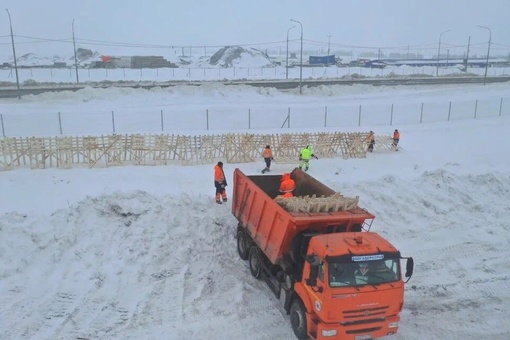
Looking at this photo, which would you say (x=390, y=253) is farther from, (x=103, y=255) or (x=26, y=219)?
(x=26, y=219)

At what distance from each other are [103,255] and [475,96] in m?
47.8

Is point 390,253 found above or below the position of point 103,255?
above

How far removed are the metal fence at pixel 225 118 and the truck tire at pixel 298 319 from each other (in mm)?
20639

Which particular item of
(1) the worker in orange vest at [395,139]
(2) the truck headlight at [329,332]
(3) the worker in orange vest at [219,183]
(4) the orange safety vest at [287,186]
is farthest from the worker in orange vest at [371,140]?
(2) the truck headlight at [329,332]

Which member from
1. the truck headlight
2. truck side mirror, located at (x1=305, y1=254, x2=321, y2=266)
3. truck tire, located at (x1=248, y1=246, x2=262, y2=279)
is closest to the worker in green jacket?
truck tire, located at (x1=248, y1=246, x2=262, y2=279)

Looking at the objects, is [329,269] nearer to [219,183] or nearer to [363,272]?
[363,272]

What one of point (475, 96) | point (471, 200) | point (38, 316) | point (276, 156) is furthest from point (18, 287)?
point (475, 96)

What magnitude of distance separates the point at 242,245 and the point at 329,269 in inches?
200

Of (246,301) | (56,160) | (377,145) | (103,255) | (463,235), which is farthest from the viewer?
(377,145)

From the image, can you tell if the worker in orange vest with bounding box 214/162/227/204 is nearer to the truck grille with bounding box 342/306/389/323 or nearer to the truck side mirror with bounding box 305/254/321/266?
the truck side mirror with bounding box 305/254/321/266

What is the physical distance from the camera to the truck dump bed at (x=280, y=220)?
10.7 m

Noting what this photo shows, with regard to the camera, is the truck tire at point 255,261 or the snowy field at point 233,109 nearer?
the truck tire at point 255,261

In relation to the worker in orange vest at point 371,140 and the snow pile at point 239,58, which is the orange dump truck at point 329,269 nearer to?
the worker in orange vest at point 371,140

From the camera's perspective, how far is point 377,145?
85.7ft
